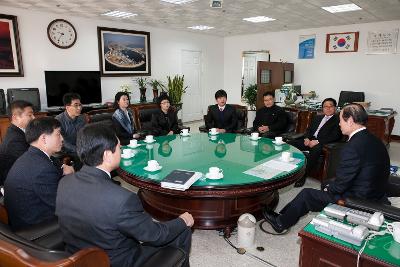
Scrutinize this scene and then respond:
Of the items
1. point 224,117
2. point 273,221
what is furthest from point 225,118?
point 273,221

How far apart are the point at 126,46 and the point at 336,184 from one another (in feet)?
19.7

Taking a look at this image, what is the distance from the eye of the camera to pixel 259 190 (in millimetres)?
2285

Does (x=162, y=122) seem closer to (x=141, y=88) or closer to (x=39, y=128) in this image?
(x=39, y=128)

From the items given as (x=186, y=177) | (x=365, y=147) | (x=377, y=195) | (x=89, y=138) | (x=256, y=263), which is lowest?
(x=256, y=263)

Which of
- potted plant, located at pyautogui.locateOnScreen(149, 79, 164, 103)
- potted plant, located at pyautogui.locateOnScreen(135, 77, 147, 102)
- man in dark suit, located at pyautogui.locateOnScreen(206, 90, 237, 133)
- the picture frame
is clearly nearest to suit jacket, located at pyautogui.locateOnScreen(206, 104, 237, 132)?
man in dark suit, located at pyautogui.locateOnScreen(206, 90, 237, 133)

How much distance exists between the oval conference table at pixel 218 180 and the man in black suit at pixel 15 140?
89 cm

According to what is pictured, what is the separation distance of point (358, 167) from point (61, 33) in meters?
5.89

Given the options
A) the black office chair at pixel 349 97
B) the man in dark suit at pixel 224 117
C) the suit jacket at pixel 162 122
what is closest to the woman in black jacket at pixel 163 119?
the suit jacket at pixel 162 122

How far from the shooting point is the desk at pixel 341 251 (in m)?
1.42

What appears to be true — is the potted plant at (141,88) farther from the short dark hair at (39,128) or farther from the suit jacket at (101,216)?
the suit jacket at (101,216)

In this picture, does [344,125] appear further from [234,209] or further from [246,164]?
[234,209]

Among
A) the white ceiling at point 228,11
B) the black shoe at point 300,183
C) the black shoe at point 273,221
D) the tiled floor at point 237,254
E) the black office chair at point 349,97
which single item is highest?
the white ceiling at point 228,11

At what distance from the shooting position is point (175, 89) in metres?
7.76

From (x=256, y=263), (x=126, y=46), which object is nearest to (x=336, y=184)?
(x=256, y=263)
